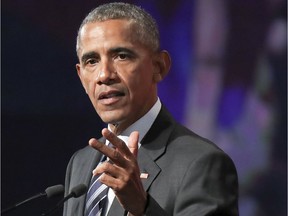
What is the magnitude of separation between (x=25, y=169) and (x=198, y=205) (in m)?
2.46

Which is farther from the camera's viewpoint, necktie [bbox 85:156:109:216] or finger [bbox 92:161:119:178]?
necktie [bbox 85:156:109:216]

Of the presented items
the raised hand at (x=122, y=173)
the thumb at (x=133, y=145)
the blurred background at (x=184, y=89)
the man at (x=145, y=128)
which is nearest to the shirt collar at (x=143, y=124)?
the man at (x=145, y=128)

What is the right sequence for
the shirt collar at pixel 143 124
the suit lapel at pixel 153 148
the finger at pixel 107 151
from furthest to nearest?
the shirt collar at pixel 143 124 → the suit lapel at pixel 153 148 → the finger at pixel 107 151

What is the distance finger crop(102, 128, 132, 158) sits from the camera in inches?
78.4

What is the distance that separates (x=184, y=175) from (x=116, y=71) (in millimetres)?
413

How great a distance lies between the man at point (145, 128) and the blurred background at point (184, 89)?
1.74 metres

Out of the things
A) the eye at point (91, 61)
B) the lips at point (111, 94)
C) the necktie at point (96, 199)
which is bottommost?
the necktie at point (96, 199)

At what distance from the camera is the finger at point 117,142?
199 cm

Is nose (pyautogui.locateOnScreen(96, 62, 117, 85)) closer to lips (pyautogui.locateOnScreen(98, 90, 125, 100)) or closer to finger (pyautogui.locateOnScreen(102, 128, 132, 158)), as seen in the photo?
lips (pyautogui.locateOnScreen(98, 90, 125, 100))

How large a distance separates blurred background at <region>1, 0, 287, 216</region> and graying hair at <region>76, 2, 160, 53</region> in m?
1.80

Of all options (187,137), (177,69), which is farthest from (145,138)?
(177,69)

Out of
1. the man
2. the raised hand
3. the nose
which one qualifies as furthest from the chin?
the raised hand

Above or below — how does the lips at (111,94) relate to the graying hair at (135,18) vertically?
below

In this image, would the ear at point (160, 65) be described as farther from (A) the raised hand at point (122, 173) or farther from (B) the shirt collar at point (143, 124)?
(A) the raised hand at point (122, 173)
